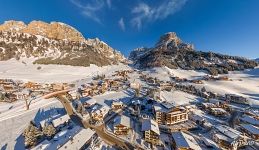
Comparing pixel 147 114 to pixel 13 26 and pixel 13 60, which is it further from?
pixel 13 26

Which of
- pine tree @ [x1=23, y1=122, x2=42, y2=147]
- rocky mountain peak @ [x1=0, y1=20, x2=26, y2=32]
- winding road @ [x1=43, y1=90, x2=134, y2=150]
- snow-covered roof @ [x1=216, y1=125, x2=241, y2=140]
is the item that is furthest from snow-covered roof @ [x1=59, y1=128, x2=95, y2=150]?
rocky mountain peak @ [x1=0, y1=20, x2=26, y2=32]

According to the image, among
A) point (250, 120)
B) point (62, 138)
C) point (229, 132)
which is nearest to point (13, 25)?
point (62, 138)

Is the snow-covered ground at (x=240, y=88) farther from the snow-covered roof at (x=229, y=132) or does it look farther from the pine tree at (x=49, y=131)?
the pine tree at (x=49, y=131)

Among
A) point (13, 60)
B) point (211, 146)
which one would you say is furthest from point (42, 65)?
point (211, 146)

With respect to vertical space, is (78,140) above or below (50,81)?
below

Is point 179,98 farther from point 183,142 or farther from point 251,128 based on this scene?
point 183,142

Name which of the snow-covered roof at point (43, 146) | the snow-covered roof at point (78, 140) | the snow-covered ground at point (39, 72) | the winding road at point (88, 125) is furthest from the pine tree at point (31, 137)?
the snow-covered ground at point (39, 72)
